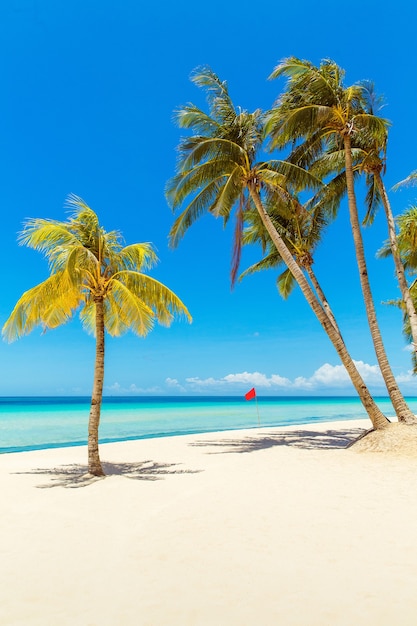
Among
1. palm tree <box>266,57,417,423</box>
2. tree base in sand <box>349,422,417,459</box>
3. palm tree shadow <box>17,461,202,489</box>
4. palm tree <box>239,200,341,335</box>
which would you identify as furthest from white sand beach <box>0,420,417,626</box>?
palm tree <box>239,200,341,335</box>

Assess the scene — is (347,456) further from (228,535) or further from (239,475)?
(228,535)

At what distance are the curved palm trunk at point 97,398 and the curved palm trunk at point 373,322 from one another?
7.78 m

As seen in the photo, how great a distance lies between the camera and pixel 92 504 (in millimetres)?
6547

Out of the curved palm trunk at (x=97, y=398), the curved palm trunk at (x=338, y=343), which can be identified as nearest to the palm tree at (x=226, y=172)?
the curved palm trunk at (x=338, y=343)

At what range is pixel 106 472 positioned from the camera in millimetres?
9477

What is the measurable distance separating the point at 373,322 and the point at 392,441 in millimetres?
3378

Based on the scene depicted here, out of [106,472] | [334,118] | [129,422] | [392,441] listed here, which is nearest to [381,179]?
[334,118]

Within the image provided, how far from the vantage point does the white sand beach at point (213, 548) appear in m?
3.21

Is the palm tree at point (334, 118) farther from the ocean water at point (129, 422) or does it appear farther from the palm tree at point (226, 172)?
the ocean water at point (129, 422)

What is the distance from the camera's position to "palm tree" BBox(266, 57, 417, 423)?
472 inches

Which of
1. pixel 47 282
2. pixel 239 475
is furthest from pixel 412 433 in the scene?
pixel 47 282

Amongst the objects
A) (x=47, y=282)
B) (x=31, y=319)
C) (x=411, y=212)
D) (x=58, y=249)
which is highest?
(x=411, y=212)

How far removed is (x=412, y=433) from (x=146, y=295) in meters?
7.71

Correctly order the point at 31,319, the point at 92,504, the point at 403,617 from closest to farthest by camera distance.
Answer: the point at 403,617, the point at 92,504, the point at 31,319
